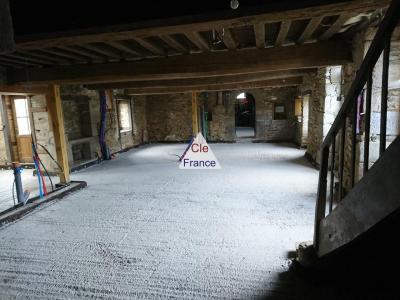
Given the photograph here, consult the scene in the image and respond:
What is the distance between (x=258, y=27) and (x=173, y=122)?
28.2 ft

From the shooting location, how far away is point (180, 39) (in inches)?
134

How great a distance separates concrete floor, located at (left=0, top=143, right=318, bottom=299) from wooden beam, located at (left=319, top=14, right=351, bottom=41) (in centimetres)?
221

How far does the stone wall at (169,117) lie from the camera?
10914mm

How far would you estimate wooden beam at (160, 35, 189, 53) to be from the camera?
3.11m

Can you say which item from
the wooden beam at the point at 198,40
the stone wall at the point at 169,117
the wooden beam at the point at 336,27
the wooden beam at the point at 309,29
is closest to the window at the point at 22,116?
the stone wall at the point at 169,117

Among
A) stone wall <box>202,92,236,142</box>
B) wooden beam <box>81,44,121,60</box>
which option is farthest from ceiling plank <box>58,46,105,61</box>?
stone wall <box>202,92,236,142</box>

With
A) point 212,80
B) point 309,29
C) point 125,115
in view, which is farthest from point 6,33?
point 125,115

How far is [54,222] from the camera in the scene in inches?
136

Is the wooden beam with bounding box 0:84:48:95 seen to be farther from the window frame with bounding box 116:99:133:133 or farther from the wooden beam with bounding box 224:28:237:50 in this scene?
the window frame with bounding box 116:99:133:133

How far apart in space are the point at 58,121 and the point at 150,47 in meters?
2.59

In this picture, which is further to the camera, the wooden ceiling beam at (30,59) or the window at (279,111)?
the window at (279,111)

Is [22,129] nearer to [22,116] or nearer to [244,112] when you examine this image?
[22,116]

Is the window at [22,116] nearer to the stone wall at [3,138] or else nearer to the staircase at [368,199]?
the stone wall at [3,138]

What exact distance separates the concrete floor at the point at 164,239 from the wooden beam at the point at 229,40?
218cm
